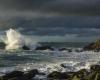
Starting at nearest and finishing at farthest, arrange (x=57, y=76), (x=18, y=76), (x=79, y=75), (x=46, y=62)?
(x=79, y=75) < (x=57, y=76) < (x=18, y=76) < (x=46, y=62)

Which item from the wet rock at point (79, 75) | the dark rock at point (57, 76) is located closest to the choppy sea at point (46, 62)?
the dark rock at point (57, 76)

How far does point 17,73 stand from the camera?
36344 mm

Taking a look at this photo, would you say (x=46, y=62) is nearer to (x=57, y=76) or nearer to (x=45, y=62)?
(x=45, y=62)

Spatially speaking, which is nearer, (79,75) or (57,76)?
(79,75)

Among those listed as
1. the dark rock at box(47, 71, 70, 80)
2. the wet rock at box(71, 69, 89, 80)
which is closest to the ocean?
the dark rock at box(47, 71, 70, 80)

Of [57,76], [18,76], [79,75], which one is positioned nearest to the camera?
[79,75]

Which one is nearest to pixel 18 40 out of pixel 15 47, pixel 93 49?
pixel 15 47

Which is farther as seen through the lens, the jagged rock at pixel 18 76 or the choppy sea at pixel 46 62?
the choppy sea at pixel 46 62

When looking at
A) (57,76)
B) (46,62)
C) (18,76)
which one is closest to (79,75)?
(57,76)

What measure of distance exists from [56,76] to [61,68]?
8.62 m

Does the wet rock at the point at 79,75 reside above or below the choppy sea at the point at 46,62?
below

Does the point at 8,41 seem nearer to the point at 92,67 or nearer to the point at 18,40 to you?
the point at 18,40

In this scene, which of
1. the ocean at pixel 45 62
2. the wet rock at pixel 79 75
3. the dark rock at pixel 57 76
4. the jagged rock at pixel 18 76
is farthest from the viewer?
the ocean at pixel 45 62

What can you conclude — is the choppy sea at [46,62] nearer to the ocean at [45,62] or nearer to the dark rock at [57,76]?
the ocean at [45,62]
